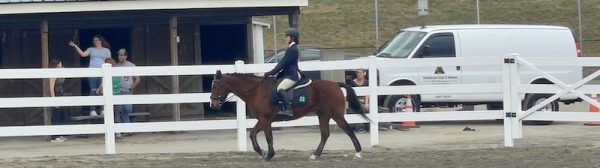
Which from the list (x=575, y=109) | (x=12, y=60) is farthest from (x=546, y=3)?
(x=12, y=60)

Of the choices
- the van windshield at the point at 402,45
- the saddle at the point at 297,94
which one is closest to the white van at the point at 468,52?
the van windshield at the point at 402,45

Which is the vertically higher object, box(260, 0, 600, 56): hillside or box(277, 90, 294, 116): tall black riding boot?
box(260, 0, 600, 56): hillside

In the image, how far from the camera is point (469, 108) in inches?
904

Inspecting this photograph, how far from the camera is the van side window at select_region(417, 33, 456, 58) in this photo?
2098cm

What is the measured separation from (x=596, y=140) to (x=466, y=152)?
105 inches

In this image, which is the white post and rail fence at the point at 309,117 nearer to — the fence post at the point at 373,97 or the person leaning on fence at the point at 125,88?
the fence post at the point at 373,97

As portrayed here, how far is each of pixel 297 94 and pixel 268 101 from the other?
36cm

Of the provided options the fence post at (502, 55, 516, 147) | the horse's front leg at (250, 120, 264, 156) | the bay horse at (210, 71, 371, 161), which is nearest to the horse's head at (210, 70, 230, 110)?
the bay horse at (210, 71, 371, 161)

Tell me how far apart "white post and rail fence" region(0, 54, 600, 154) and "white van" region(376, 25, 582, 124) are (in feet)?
14.6

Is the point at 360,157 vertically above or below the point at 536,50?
below

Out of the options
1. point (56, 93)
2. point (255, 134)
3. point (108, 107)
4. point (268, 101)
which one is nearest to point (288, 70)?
point (268, 101)

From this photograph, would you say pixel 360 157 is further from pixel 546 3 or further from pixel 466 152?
pixel 546 3

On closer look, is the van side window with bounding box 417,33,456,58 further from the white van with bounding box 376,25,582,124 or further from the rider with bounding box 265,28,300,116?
the rider with bounding box 265,28,300,116

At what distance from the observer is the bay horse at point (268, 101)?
1387 cm
